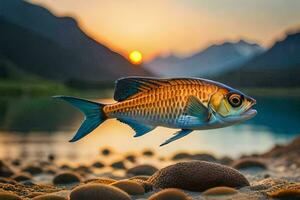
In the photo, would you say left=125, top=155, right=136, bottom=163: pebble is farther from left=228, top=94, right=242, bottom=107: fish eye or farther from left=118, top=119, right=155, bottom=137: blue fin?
left=228, top=94, right=242, bottom=107: fish eye

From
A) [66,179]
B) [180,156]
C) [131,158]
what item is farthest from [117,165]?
[66,179]

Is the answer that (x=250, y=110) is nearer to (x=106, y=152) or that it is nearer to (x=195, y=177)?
(x=195, y=177)

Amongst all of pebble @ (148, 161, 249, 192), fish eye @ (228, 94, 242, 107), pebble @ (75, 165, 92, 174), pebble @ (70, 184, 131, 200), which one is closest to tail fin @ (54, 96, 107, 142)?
fish eye @ (228, 94, 242, 107)

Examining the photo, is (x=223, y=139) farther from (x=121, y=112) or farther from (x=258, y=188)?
(x=121, y=112)

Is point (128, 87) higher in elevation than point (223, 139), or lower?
higher

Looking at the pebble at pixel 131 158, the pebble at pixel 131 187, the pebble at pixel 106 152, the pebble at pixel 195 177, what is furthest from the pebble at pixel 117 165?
the pebble at pixel 131 187

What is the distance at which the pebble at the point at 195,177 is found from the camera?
9320 millimetres

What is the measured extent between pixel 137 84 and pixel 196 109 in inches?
28.8

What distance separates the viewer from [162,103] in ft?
18.4

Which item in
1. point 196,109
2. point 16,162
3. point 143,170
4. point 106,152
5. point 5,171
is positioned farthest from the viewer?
point 106,152

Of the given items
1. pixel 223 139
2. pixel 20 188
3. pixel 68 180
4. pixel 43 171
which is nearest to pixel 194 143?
pixel 223 139

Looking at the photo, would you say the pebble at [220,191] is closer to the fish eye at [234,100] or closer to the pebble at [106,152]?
the fish eye at [234,100]

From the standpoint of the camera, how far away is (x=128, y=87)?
572cm

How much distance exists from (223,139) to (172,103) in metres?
44.1
